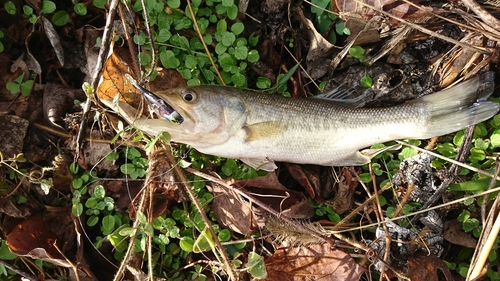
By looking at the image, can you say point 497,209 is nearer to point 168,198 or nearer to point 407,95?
point 407,95

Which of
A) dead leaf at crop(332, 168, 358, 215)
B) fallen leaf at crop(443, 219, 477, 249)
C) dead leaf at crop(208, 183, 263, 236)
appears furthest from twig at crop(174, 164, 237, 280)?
fallen leaf at crop(443, 219, 477, 249)

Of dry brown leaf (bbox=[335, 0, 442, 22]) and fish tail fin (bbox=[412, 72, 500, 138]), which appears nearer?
fish tail fin (bbox=[412, 72, 500, 138])

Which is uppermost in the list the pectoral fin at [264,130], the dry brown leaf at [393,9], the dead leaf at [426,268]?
the dry brown leaf at [393,9]

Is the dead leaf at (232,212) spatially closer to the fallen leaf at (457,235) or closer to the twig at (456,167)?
the twig at (456,167)

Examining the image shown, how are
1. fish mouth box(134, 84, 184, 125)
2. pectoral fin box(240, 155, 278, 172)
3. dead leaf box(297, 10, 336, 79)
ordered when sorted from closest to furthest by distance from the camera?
1. fish mouth box(134, 84, 184, 125)
2. pectoral fin box(240, 155, 278, 172)
3. dead leaf box(297, 10, 336, 79)

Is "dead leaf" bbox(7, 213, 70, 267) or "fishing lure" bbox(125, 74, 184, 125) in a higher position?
"fishing lure" bbox(125, 74, 184, 125)

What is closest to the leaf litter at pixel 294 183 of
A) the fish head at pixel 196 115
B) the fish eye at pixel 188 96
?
the fish head at pixel 196 115

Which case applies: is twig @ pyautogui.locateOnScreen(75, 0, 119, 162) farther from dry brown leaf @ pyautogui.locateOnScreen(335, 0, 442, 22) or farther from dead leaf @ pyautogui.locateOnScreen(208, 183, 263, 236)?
dry brown leaf @ pyautogui.locateOnScreen(335, 0, 442, 22)

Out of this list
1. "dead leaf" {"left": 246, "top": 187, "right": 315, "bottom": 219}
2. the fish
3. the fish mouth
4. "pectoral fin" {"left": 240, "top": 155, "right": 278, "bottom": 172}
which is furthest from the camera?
"dead leaf" {"left": 246, "top": 187, "right": 315, "bottom": 219}
